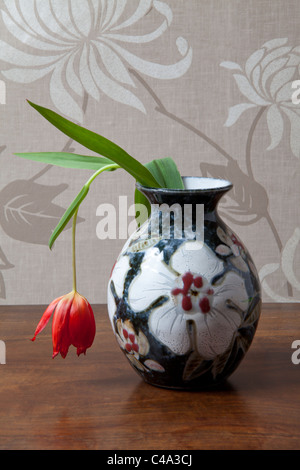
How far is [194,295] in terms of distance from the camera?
535 millimetres

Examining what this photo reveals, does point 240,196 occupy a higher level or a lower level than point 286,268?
higher

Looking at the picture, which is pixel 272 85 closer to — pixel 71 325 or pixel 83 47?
pixel 83 47

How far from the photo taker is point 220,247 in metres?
0.55

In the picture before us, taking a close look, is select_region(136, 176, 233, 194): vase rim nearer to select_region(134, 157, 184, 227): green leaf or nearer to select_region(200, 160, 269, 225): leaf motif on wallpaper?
select_region(134, 157, 184, 227): green leaf

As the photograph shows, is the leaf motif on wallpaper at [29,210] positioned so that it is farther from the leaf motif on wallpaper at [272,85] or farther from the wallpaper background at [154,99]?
the leaf motif on wallpaper at [272,85]

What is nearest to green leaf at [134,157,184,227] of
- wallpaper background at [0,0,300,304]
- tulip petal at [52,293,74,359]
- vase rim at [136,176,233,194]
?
vase rim at [136,176,233,194]

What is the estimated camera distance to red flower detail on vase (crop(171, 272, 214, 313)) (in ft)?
1.75

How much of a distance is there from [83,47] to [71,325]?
27.0 inches

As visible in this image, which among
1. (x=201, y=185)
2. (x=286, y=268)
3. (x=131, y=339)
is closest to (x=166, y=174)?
(x=201, y=185)

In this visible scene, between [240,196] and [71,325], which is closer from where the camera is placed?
[71,325]

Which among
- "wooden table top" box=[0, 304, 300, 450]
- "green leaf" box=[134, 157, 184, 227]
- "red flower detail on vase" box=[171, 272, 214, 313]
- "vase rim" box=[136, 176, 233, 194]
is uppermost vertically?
"green leaf" box=[134, 157, 184, 227]

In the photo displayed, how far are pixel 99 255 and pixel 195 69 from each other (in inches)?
14.9

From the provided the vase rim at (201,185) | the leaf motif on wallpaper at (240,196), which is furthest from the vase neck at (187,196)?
the leaf motif on wallpaper at (240,196)

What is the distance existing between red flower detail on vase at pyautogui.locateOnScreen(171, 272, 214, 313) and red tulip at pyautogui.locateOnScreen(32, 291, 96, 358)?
86mm
